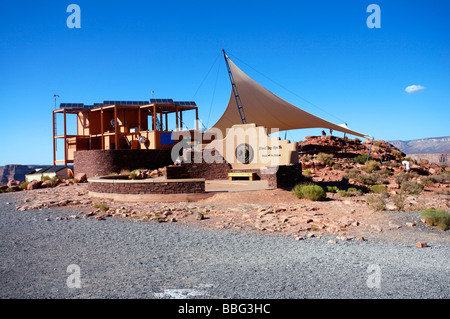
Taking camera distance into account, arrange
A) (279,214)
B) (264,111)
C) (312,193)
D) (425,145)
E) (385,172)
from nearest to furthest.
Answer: (279,214), (312,193), (385,172), (264,111), (425,145)

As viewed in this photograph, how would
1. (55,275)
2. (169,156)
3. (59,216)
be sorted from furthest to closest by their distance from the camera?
(169,156) < (59,216) < (55,275)

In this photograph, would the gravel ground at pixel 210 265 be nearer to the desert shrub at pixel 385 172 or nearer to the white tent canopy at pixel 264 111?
the desert shrub at pixel 385 172

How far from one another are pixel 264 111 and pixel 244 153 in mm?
11487

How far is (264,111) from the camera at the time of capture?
28375 mm

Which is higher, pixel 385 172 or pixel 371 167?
pixel 371 167

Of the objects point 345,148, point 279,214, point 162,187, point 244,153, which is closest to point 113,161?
point 244,153

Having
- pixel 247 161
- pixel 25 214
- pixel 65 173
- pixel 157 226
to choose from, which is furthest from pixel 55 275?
pixel 65 173

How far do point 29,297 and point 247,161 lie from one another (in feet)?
45.6

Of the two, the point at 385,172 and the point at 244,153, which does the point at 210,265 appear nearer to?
the point at 244,153

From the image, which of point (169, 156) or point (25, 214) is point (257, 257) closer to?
point (25, 214)

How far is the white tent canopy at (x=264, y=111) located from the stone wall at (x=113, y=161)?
803 centimetres

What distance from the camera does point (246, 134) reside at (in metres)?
17.7

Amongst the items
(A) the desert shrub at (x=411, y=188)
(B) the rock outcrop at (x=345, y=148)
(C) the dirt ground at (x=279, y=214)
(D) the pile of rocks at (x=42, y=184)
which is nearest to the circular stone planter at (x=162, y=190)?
(C) the dirt ground at (x=279, y=214)
